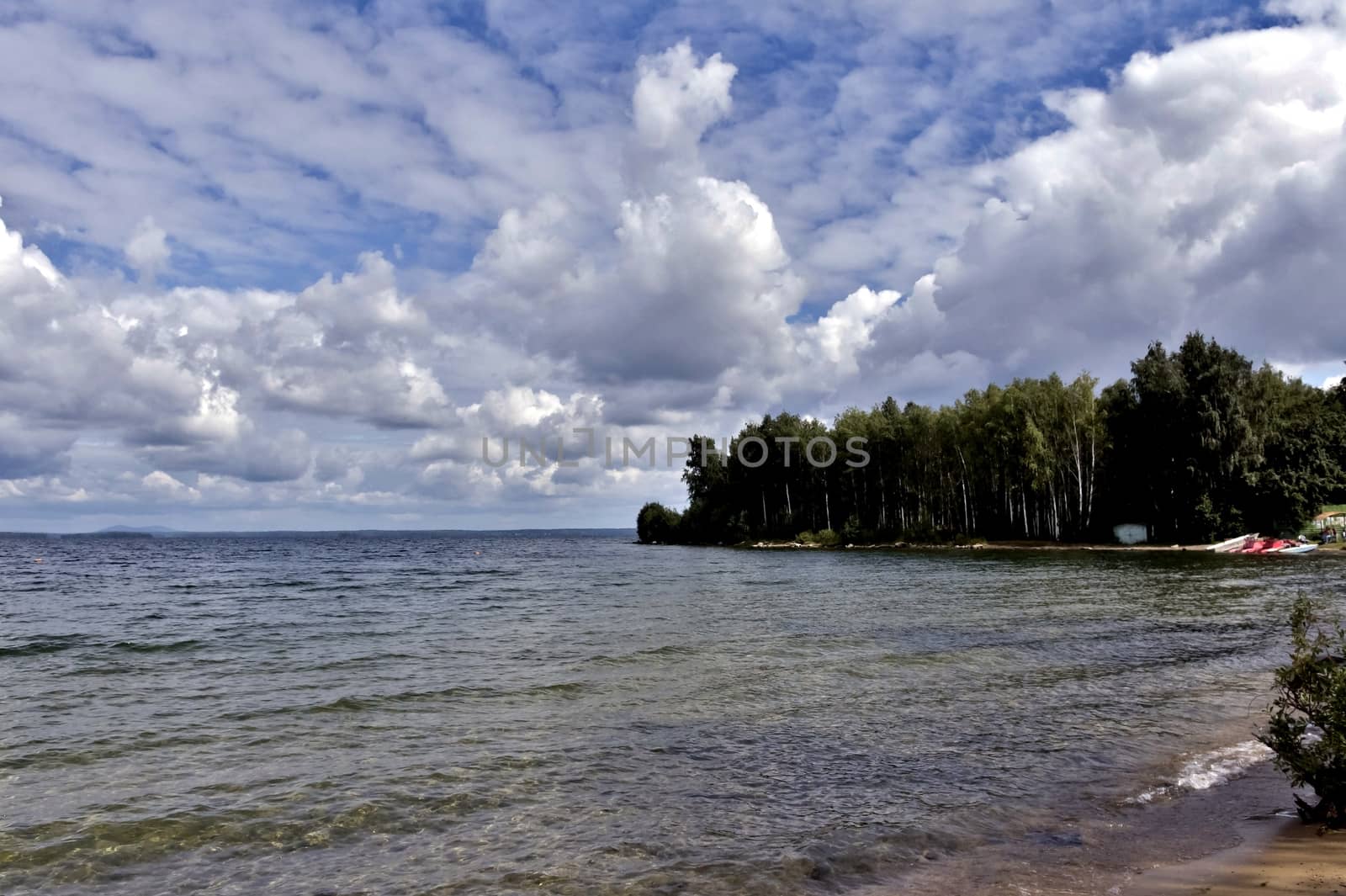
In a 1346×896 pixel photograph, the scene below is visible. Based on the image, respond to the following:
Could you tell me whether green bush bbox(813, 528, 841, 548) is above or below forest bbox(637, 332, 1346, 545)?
below

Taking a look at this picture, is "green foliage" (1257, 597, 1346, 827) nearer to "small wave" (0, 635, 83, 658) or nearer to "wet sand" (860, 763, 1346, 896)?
"wet sand" (860, 763, 1346, 896)

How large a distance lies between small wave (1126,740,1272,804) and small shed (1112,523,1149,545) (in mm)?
74628

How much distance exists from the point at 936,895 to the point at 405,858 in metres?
5.34

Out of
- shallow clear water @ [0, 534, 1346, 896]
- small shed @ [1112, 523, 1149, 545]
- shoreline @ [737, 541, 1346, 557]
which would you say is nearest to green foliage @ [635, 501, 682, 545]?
shoreline @ [737, 541, 1346, 557]

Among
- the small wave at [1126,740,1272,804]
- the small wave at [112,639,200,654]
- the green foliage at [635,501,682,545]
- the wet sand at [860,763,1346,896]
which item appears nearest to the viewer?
the wet sand at [860,763,1346,896]

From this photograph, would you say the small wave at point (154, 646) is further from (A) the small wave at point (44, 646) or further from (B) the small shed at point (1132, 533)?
(B) the small shed at point (1132, 533)

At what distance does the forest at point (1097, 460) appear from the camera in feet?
226

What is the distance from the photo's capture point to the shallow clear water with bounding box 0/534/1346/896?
8.46m

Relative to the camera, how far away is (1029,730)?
12992 millimetres

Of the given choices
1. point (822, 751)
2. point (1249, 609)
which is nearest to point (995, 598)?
point (1249, 609)

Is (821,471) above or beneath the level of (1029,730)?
above

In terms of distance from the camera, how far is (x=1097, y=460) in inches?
3211

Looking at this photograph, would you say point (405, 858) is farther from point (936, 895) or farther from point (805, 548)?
point (805, 548)

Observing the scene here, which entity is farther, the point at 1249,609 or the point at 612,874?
the point at 1249,609
